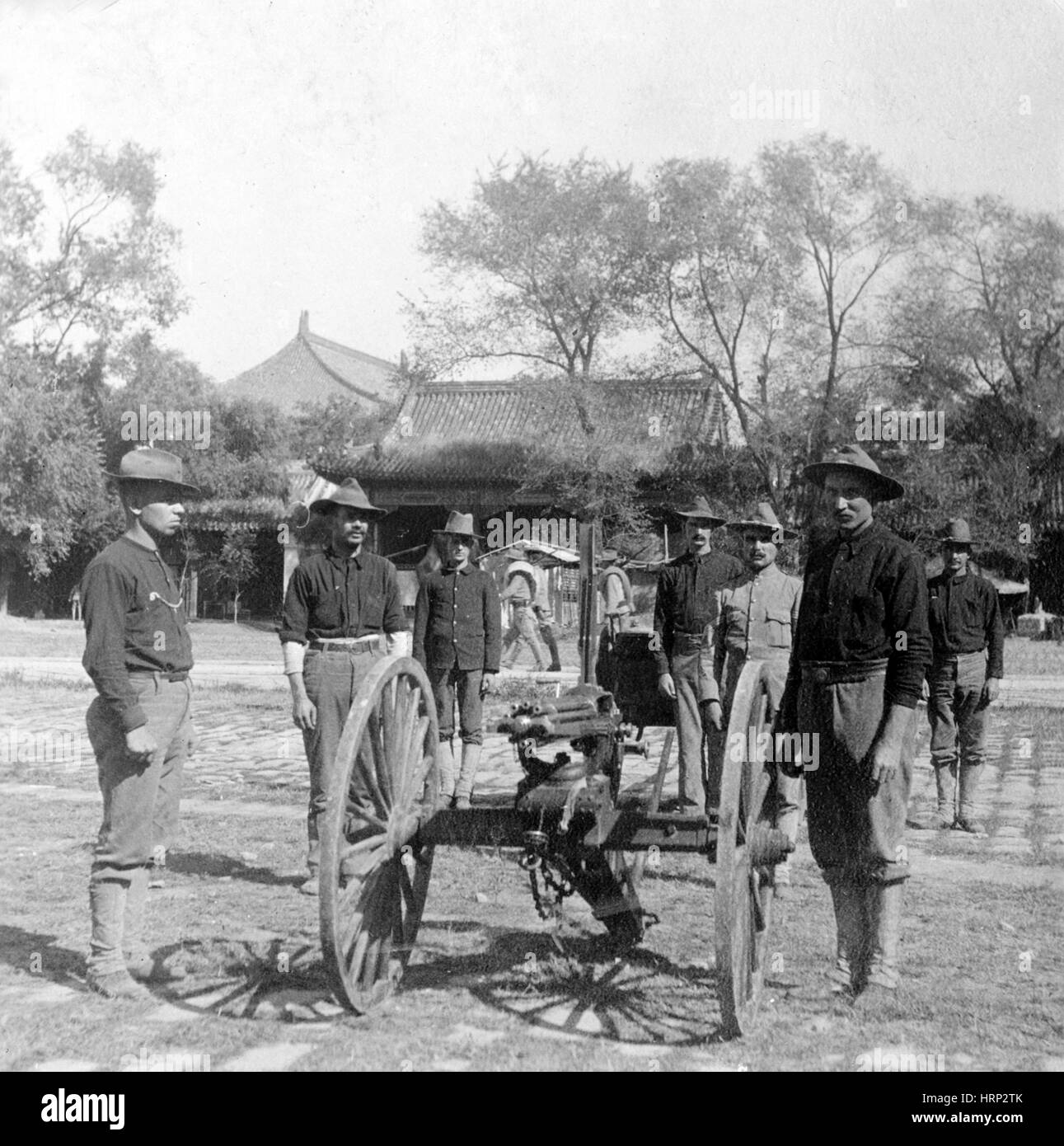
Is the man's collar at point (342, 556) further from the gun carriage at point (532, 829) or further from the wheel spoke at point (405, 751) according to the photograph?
the wheel spoke at point (405, 751)

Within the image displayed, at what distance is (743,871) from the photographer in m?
3.66

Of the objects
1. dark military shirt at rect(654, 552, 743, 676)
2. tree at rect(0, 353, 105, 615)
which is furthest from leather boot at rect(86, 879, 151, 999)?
tree at rect(0, 353, 105, 615)

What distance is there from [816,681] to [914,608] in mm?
441

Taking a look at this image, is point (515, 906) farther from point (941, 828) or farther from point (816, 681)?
point (941, 828)

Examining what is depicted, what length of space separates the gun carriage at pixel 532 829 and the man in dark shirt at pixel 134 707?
86 cm

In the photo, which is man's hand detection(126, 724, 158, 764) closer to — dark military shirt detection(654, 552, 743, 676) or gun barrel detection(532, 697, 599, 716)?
gun barrel detection(532, 697, 599, 716)

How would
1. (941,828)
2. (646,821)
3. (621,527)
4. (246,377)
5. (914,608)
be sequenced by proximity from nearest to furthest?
(646,821)
(914,608)
(941,828)
(621,527)
(246,377)

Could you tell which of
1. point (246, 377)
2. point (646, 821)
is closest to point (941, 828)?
point (646, 821)

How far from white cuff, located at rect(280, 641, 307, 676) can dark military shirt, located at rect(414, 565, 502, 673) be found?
1.57m

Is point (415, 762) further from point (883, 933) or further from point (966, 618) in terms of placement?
point (966, 618)

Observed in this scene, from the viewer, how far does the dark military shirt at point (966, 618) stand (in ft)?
23.6

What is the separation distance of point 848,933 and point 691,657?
2.67 meters

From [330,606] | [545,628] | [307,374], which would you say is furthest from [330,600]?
[307,374]

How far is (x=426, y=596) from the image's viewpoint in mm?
7164
